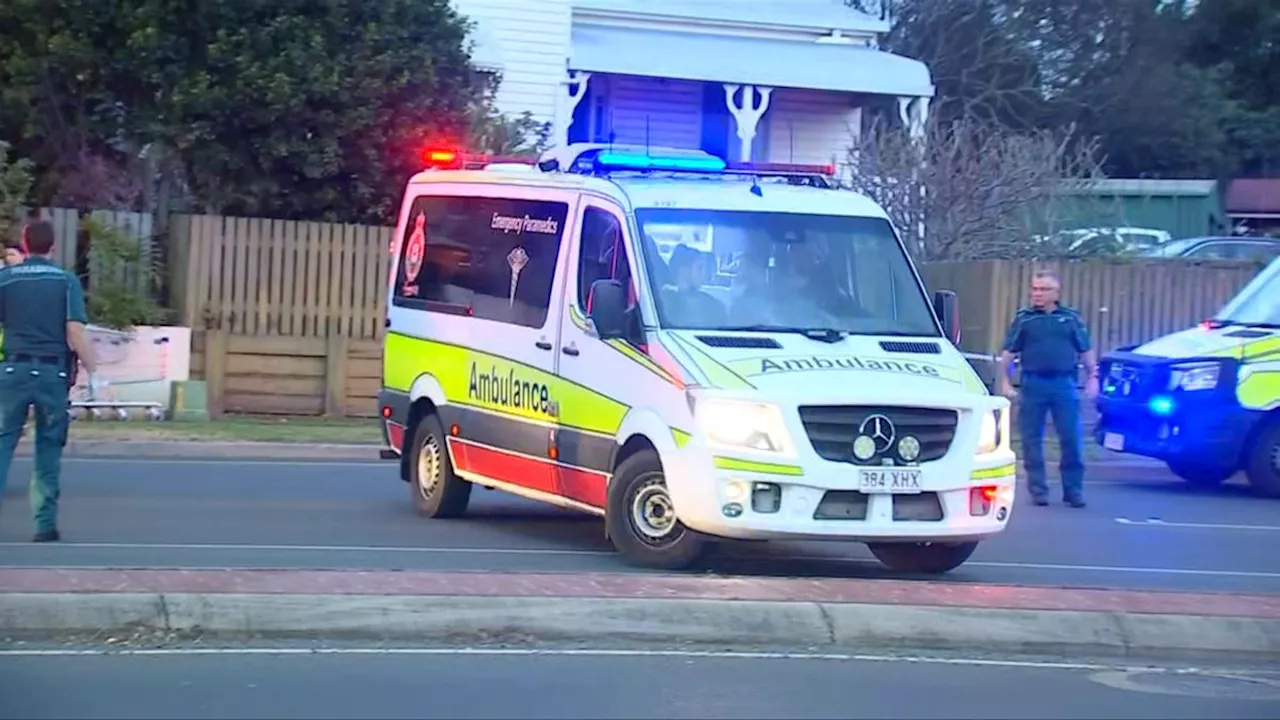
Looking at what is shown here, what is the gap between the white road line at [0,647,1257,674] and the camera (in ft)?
28.4

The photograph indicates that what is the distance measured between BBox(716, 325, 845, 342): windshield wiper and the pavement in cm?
138

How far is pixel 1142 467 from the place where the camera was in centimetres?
1908

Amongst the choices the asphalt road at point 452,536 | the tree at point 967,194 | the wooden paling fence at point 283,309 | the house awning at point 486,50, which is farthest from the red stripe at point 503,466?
the house awning at point 486,50

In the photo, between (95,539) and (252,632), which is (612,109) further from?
(252,632)

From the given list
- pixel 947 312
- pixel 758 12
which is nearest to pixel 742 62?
pixel 758 12

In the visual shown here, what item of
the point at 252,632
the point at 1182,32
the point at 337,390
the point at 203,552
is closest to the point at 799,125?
the point at 337,390

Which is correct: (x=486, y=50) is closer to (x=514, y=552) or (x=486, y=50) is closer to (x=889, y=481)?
(x=514, y=552)

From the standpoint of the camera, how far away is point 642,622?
9.30 metres

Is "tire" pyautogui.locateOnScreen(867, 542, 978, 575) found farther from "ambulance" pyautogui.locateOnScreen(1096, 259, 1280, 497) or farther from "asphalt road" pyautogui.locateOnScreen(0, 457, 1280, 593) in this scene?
"ambulance" pyautogui.locateOnScreen(1096, 259, 1280, 497)

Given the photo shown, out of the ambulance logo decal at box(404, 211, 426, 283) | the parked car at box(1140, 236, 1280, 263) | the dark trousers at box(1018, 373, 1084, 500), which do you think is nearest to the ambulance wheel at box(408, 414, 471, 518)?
the ambulance logo decal at box(404, 211, 426, 283)

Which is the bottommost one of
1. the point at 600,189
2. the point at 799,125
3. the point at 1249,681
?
the point at 1249,681

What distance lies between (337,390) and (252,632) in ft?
39.2

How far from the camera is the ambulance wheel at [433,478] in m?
13.2

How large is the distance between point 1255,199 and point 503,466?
33.9 metres
